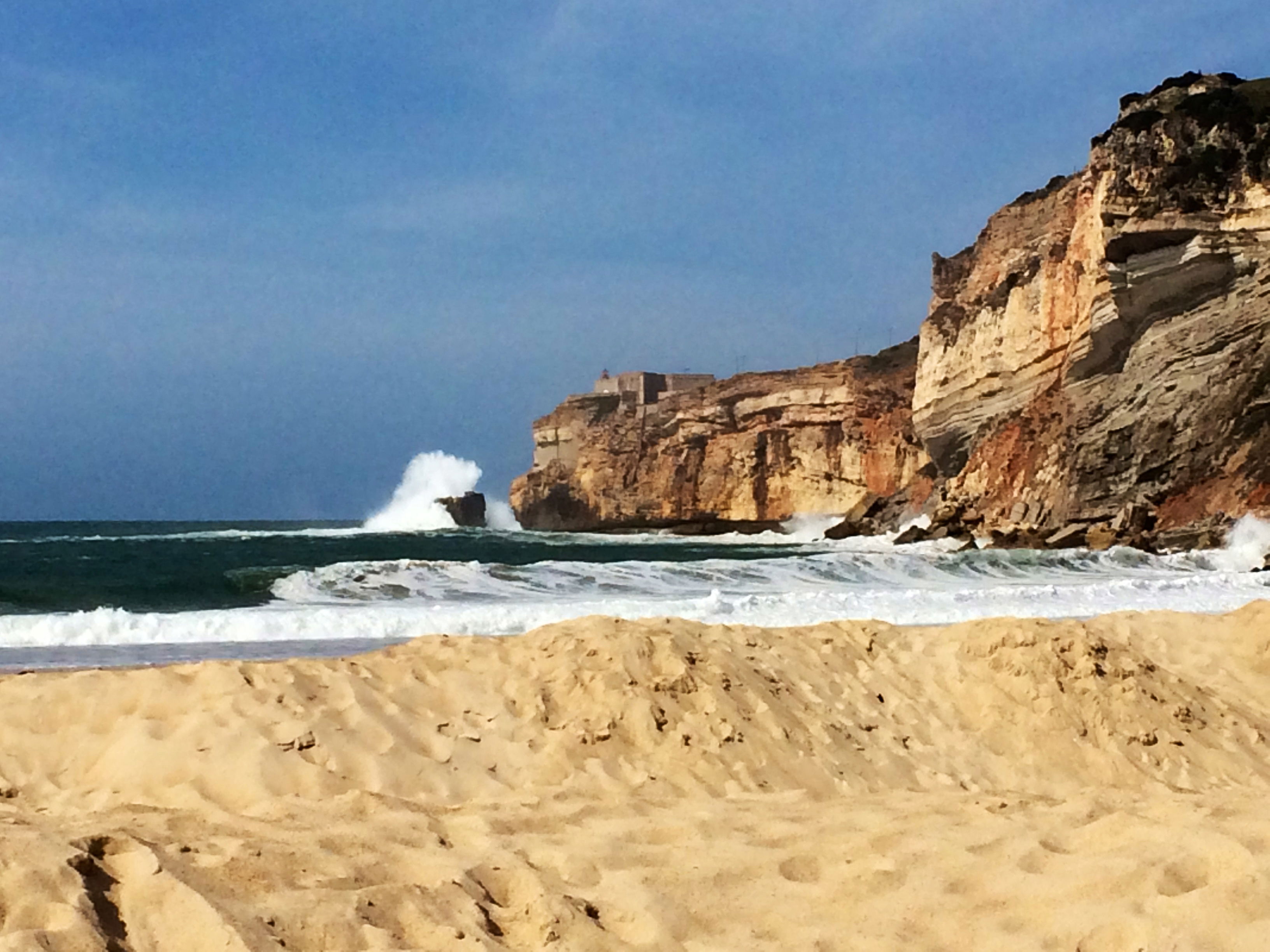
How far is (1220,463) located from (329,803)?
31677 millimetres

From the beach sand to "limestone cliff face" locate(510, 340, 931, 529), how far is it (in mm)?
43334

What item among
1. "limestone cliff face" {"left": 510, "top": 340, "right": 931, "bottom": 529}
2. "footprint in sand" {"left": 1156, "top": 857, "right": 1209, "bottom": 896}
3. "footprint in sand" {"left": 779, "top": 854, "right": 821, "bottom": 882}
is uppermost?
"limestone cliff face" {"left": 510, "top": 340, "right": 931, "bottom": 529}

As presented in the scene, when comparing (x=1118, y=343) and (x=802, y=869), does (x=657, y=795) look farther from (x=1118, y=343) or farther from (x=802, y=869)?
(x=1118, y=343)

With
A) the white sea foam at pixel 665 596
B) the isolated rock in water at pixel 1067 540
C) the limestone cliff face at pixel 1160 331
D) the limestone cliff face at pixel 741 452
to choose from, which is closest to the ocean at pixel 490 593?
the white sea foam at pixel 665 596

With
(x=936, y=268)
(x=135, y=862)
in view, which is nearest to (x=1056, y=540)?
(x=936, y=268)

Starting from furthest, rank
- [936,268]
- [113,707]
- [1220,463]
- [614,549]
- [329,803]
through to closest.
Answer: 1. [936,268]
2. [614,549]
3. [1220,463]
4. [113,707]
5. [329,803]

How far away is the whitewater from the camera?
12.2 meters

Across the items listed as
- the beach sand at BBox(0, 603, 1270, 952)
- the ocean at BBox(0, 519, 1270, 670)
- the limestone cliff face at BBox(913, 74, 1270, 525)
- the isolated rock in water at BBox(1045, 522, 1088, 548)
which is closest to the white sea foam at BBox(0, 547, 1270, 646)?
the ocean at BBox(0, 519, 1270, 670)

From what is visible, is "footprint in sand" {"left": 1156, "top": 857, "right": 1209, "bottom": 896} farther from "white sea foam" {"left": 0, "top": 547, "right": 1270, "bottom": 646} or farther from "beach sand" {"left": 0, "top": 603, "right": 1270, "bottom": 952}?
"white sea foam" {"left": 0, "top": 547, "right": 1270, "bottom": 646}

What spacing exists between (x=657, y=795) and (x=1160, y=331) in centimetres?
3101

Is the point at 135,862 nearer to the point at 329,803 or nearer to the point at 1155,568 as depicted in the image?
the point at 329,803

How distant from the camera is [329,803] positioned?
4621 millimetres

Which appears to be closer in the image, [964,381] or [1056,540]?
[1056,540]

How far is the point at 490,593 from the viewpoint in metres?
17.8
